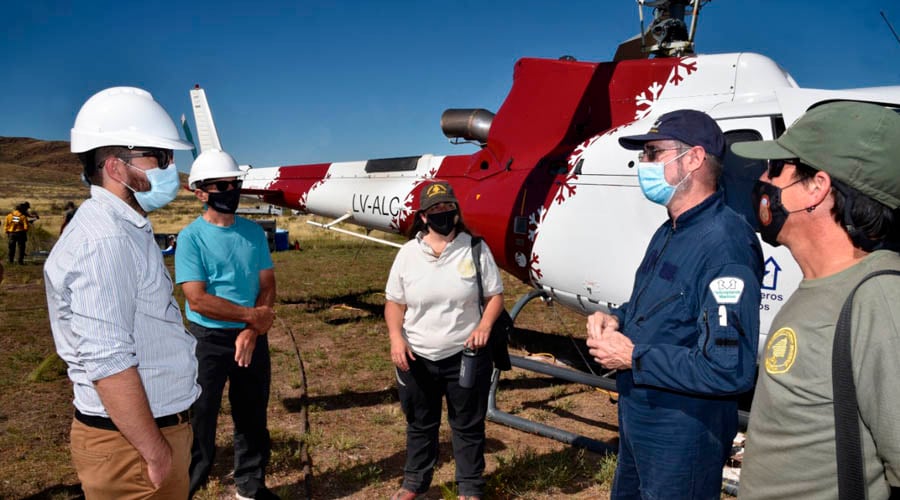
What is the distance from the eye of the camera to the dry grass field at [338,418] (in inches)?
167

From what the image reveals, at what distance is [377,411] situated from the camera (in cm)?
573

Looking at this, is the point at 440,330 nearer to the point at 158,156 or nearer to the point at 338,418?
the point at 158,156

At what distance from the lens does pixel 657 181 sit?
240 centimetres

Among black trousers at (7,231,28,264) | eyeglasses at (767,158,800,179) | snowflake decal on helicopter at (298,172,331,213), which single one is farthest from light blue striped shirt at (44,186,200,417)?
black trousers at (7,231,28,264)

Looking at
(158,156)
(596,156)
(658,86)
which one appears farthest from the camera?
(658,86)

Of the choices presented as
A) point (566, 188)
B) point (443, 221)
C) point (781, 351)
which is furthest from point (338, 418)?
point (781, 351)

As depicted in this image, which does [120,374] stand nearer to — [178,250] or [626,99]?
[178,250]

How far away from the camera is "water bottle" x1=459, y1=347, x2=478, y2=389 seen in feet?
11.3

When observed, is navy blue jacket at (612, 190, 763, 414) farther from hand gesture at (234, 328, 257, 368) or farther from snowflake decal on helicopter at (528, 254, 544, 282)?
snowflake decal on helicopter at (528, 254, 544, 282)

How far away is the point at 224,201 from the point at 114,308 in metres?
1.88

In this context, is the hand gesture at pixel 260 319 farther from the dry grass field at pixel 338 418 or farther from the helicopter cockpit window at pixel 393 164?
the helicopter cockpit window at pixel 393 164

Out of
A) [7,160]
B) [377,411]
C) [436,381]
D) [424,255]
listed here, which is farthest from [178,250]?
[7,160]

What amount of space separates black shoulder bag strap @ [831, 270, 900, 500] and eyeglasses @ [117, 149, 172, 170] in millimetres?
2182

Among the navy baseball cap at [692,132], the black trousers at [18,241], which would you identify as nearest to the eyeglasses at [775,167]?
the navy baseball cap at [692,132]
